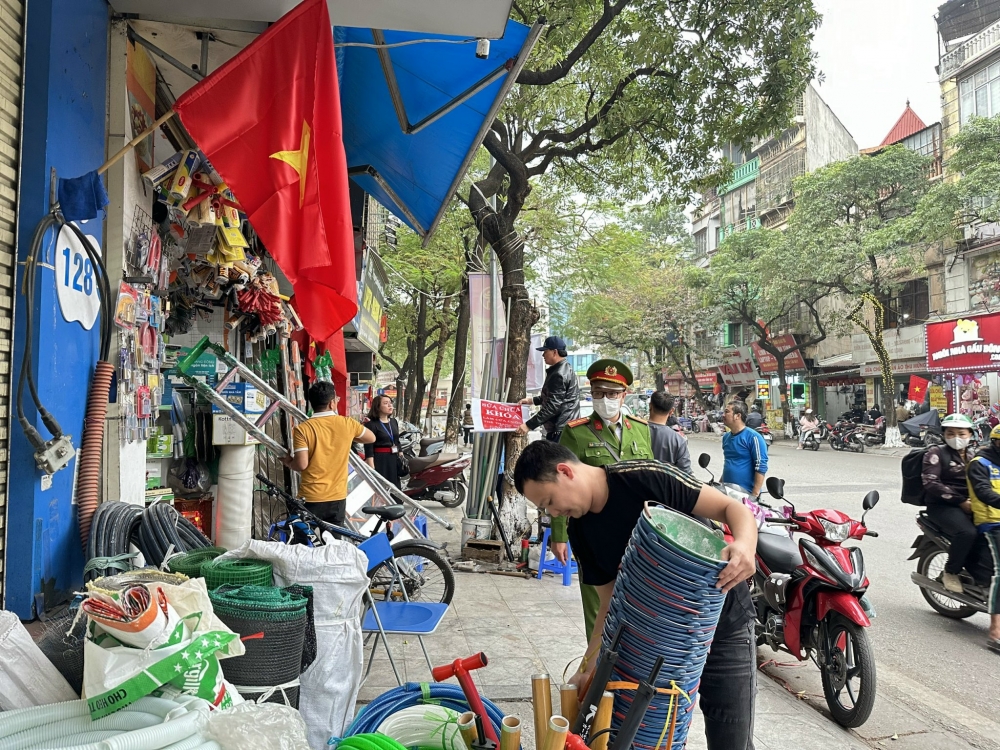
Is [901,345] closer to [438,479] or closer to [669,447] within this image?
[438,479]

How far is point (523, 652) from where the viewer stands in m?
4.76

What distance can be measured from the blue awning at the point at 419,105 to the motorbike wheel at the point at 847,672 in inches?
156

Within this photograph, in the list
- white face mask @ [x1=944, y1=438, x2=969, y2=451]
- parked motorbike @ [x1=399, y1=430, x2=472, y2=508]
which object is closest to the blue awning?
white face mask @ [x1=944, y1=438, x2=969, y2=451]

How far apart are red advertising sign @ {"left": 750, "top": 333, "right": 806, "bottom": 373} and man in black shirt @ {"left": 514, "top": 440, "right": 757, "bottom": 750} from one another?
109 ft

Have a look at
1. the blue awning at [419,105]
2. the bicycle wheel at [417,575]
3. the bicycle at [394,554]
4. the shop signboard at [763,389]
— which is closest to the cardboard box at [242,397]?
the bicycle at [394,554]

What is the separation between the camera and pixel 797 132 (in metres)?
36.0

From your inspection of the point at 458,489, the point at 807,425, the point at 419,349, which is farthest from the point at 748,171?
the point at 458,489

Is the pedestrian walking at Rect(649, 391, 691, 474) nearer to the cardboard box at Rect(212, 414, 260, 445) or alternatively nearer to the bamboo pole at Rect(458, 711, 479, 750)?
the cardboard box at Rect(212, 414, 260, 445)

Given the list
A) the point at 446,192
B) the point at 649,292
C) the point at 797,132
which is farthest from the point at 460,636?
the point at 797,132

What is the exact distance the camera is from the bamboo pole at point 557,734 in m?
1.65

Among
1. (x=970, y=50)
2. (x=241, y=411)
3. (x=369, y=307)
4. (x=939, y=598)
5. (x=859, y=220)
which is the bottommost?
(x=939, y=598)

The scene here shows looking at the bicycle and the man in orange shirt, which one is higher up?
the man in orange shirt

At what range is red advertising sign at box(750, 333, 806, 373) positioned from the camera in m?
33.9

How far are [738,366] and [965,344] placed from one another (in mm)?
16212
